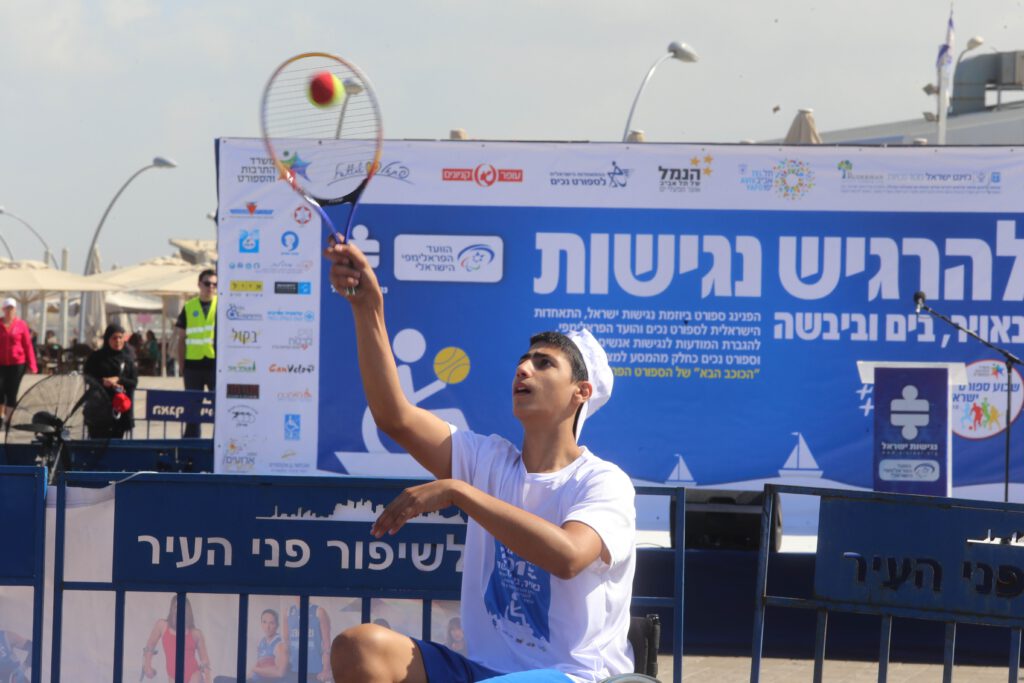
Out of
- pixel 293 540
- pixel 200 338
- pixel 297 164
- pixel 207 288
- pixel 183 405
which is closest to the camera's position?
pixel 293 540

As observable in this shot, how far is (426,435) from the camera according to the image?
3996 mm

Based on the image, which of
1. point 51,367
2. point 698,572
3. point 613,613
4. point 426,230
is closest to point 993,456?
point 698,572

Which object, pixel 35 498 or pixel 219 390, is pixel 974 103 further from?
pixel 35 498

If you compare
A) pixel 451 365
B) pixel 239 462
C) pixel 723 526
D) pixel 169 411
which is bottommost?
pixel 723 526

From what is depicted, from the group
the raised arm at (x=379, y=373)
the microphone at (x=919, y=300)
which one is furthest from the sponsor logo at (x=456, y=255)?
the raised arm at (x=379, y=373)

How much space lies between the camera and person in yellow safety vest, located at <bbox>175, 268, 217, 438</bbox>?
13148 mm

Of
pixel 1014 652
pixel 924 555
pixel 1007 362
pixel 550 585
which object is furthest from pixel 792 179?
pixel 550 585

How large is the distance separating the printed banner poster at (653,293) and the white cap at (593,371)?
4.92 m

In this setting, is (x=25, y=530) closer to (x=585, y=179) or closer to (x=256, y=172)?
(x=256, y=172)

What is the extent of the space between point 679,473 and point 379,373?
→ 5.47 meters

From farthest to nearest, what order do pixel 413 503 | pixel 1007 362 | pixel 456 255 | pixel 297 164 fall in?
pixel 456 255
pixel 1007 362
pixel 297 164
pixel 413 503

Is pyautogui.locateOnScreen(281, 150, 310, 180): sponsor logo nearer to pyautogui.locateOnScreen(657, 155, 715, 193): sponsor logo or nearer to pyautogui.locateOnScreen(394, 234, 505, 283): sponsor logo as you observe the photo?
pyautogui.locateOnScreen(394, 234, 505, 283): sponsor logo

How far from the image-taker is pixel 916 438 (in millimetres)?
8672

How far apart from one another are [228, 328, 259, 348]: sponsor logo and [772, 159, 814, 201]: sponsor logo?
3442mm
